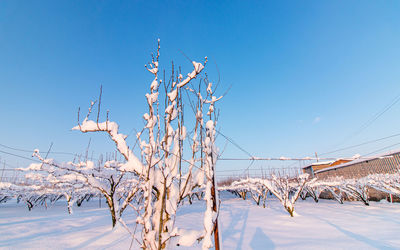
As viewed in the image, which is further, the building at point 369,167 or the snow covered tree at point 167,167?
the building at point 369,167

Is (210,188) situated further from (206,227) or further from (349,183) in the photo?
(349,183)

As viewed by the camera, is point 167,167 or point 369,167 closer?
point 167,167

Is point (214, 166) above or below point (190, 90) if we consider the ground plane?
below

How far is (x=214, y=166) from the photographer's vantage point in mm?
2883

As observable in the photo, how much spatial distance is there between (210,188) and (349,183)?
22845 millimetres

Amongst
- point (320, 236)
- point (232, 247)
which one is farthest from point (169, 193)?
point (320, 236)

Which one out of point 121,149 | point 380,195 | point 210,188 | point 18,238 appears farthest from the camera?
point 380,195

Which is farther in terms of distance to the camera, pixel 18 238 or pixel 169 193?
pixel 18 238

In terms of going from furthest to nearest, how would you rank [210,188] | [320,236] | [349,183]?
[349,183], [320,236], [210,188]

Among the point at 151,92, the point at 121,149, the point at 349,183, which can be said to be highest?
the point at 151,92

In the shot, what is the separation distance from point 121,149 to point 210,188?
1713 millimetres

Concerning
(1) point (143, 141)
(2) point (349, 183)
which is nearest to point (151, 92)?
(1) point (143, 141)

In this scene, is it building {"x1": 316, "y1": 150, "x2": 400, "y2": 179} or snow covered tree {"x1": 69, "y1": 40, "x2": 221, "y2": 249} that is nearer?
snow covered tree {"x1": 69, "y1": 40, "x2": 221, "y2": 249}

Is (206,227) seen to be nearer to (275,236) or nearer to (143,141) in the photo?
(143,141)
